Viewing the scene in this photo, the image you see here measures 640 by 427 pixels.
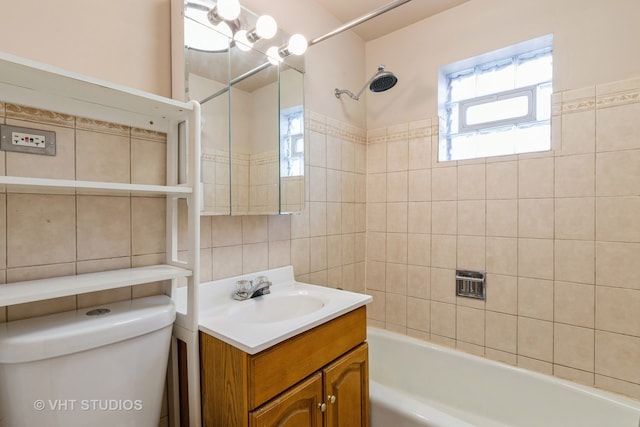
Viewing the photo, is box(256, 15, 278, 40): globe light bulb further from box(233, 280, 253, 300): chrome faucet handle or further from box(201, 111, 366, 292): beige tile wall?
box(233, 280, 253, 300): chrome faucet handle

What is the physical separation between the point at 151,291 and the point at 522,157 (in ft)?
6.21

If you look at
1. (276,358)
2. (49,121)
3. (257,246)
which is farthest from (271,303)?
(49,121)

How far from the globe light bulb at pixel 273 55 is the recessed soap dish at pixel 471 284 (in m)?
1.59

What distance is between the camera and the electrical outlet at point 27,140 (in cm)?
86

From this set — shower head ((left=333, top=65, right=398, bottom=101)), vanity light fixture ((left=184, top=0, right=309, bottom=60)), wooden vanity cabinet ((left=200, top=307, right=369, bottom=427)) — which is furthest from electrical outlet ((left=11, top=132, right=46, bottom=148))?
shower head ((left=333, top=65, right=398, bottom=101))

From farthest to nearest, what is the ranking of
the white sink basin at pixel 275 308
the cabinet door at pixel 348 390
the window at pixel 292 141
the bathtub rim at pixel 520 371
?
the window at pixel 292 141, the bathtub rim at pixel 520 371, the white sink basin at pixel 275 308, the cabinet door at pixel 348 390

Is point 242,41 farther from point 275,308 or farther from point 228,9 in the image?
point 275,308

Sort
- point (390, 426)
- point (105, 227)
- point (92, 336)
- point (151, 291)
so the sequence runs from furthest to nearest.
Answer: point (390, 426), point (151, 291), point (105, 227), point (92, 336)

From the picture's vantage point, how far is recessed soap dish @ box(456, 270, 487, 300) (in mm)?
1806

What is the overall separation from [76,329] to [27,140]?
56cm

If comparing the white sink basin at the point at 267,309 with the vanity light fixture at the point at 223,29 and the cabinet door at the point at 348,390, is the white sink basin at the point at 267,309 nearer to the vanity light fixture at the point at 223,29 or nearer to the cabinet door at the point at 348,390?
the cabinet door at the point at 348,390

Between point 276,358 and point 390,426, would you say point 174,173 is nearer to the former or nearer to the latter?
point 276,358

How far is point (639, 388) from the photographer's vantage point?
1.41m

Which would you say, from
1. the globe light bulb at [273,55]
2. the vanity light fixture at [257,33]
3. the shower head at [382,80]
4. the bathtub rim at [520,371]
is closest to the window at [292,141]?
the globe light bulb at [273,55]
